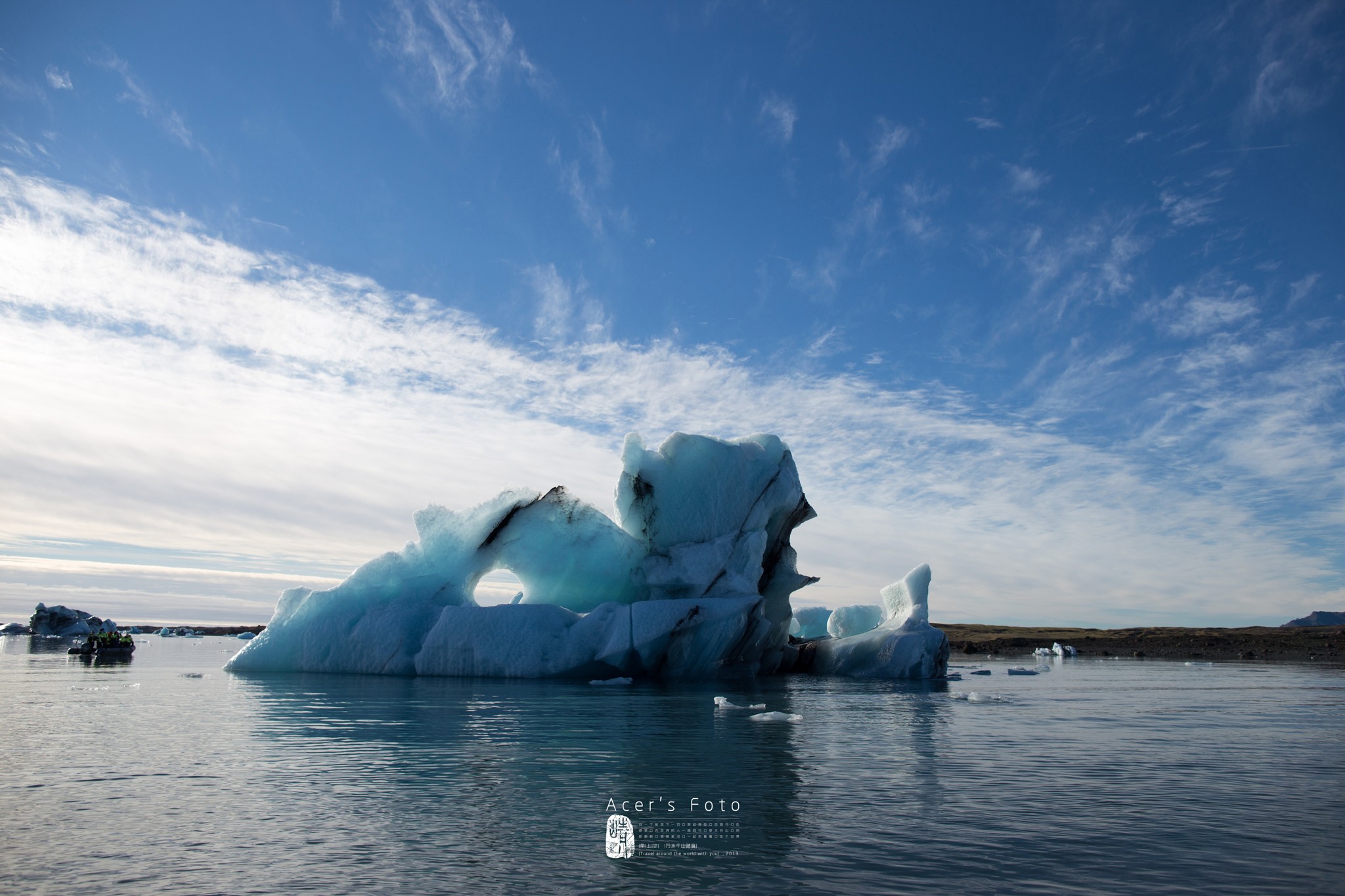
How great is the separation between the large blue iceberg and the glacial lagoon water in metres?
6.79

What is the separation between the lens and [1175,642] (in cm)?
7206

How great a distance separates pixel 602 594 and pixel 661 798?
20.7 metres

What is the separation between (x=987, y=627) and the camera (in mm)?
100062

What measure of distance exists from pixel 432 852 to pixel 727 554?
21.8 meters

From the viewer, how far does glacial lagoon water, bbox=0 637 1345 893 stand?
6.80m

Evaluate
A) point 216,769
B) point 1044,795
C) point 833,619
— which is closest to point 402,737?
point 216,769

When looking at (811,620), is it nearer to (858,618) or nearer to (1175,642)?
(858,618)

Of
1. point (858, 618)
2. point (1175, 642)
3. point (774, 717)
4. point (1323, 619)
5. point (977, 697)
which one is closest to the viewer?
point (774, 717)

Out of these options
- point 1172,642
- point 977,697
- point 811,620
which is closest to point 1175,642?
point 1172,642

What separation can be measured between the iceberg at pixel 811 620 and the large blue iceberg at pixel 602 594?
13.6 meters

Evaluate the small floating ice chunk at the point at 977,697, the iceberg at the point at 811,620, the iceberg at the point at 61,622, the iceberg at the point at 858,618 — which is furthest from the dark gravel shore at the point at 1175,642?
the iceberg at the point at 61,622

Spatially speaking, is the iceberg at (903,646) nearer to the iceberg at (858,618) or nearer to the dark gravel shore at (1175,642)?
the iceberg at (858,618)

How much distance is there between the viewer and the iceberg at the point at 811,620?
44906mm

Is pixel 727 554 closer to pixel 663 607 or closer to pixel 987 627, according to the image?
pixel 663 607
